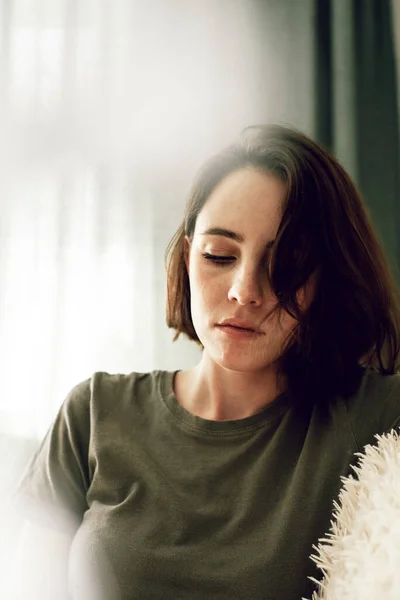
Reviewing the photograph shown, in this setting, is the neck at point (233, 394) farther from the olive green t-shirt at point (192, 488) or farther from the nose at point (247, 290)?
the nose at point (247, 290)

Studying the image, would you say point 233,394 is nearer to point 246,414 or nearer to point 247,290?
point 246,414

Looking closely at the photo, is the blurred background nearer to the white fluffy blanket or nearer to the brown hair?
the brown hair

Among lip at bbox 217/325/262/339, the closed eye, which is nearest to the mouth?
lip at bbox 217/325/262/339

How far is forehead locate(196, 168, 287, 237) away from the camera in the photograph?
920 mm

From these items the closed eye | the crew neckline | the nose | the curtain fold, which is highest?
the curtain fold

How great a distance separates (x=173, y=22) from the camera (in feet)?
4.54

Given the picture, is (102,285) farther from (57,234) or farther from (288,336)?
(288,336)

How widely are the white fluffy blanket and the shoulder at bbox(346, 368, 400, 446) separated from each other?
46 mm

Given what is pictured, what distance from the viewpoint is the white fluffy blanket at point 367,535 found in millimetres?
697

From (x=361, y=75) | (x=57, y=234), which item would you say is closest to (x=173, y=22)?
(x=361, y=75)

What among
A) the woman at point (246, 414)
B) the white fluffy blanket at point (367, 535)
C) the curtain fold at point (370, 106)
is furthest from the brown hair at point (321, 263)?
the curtain fold at point (370, 106)

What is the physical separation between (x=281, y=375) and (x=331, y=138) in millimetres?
636

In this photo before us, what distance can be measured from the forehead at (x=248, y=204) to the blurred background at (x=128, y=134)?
0.41 metres

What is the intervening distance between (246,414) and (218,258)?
0.27 metres
